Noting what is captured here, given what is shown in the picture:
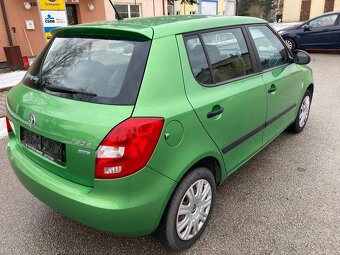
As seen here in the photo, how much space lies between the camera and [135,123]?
6.16 ft

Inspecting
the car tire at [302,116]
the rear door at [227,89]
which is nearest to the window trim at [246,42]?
the rear door at [227,89]

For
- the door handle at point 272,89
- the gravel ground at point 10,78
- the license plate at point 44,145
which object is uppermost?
the door handle at point 272,89

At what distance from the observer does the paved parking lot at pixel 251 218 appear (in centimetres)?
245

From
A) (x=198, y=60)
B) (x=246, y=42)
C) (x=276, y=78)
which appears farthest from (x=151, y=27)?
(x=276, y=78)

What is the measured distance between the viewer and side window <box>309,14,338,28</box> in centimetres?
1194

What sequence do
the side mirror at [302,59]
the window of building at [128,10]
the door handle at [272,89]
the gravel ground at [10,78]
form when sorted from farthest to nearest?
the window of building at [128,10] < the gravel ground at [10,78] < the side mirror at [302,59] < the door handle at [272,89]

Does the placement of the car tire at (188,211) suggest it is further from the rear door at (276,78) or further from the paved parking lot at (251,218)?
the rear door at (276,78)

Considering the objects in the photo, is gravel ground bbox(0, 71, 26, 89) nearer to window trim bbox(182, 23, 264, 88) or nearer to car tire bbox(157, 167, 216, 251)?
window trim bbox(182, 23, 264, 88)

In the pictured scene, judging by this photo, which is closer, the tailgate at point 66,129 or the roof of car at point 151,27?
the tailgate at point 66,129

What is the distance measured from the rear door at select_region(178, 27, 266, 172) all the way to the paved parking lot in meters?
0.44

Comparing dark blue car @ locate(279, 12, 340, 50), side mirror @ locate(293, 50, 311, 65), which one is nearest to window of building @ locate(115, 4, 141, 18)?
dark blue car @ locate(279, 12, 340, 50)

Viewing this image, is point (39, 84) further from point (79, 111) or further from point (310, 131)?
point (310, 131)

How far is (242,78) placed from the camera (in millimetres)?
2811

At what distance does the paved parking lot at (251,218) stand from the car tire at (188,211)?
0.46 ft
